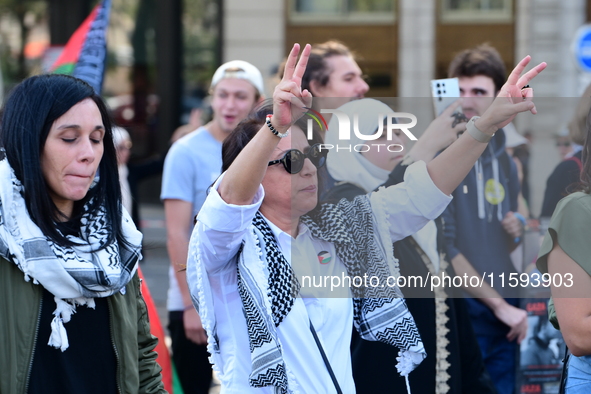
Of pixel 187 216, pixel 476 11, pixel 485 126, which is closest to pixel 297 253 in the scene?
pixel 485 126

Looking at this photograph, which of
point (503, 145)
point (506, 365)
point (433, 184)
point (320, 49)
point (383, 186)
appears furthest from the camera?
point (320, 49)

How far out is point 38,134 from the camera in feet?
7.38

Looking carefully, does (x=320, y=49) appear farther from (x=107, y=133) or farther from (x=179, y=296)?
(x=107, y=133)

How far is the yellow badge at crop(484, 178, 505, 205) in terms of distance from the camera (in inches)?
129

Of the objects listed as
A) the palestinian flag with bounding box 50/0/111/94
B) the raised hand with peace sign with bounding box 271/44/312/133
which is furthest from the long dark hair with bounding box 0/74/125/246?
the palestinian flag with bounding box 50/0/111/94

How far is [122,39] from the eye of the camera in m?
14.2

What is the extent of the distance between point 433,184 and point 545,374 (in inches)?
64.6

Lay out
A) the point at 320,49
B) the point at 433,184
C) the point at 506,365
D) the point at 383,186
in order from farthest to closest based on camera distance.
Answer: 1. the point at 320,49
2. the point at 506,365
3. the point at 383,186
4. the point at 433,184

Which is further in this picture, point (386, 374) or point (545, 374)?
point (545, 374)

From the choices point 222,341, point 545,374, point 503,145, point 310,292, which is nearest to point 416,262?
point 310,292

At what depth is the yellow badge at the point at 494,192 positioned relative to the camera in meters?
3.29

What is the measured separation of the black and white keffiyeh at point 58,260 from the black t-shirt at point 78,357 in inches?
1.1

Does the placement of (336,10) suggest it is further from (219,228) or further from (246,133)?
(219,228)

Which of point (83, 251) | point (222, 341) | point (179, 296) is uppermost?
point (83, 251)
